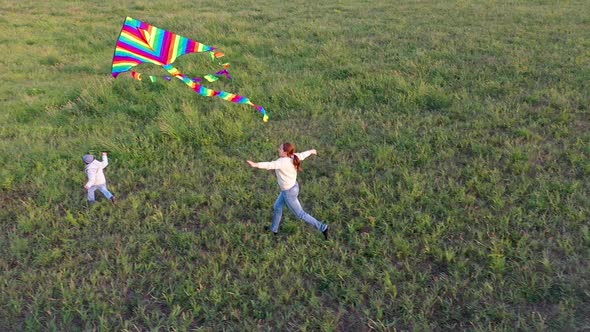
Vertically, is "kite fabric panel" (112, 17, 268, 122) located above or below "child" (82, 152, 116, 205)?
above

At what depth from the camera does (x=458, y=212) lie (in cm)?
553

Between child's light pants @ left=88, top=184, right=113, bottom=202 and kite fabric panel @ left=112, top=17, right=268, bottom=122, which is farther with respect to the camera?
kite fabric panel @ left=112, top=17, right=268, bottom=122

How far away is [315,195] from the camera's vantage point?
609cm

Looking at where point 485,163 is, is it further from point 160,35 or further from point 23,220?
point 23,220

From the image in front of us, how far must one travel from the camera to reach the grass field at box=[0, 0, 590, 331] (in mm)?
4285

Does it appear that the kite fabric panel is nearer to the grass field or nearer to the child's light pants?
the grass field

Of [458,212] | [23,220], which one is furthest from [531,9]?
[23,220]

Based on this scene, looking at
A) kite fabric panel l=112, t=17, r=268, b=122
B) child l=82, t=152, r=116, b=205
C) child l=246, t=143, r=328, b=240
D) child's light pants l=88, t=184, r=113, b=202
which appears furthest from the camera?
kite fabric panel l=112, t=17, r=268, b=122

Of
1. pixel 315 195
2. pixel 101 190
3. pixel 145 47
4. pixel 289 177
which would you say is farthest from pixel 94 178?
pixel 315 195

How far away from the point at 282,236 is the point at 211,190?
149cm

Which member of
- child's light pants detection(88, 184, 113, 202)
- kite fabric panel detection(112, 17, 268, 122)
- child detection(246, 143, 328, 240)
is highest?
kite fabric panel detection(112, 17, 268, 122)

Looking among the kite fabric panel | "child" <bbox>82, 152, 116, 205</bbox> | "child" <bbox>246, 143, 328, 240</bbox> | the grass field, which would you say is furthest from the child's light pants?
"child" <bbox>246, 143, 328, 240</bbox>

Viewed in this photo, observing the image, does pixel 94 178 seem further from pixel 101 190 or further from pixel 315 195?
pixel 315 195

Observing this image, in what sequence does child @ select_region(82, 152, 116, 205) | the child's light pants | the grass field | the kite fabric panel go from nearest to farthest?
the grass field < child @ select_region(82, 152, 116, 205) < the child's light pants < the kite fabric panel
